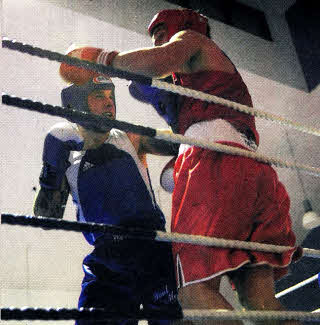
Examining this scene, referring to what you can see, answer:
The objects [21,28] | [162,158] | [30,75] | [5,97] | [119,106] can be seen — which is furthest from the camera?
[162,158]

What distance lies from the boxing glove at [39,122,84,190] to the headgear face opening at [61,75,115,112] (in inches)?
4.7

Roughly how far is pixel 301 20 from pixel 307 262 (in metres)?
2.06

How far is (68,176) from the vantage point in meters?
1.46

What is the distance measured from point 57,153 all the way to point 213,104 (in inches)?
21.4

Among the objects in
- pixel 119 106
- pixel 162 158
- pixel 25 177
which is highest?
pixel 119 106

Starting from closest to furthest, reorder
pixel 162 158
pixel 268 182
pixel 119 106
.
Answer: pixel 268 182 → pixel 119 106 → pixel 162 158

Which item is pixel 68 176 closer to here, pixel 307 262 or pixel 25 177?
pixel 25 177

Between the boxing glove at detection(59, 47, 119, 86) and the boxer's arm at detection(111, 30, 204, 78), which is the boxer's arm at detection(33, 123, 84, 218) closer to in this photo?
the boxing glove at detection(59, 47, 119, 86)

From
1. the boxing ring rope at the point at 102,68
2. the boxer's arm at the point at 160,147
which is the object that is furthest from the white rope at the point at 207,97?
the boxer's arm at the point at 160,147

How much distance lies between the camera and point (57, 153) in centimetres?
135

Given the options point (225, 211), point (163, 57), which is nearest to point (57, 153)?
point (163, 57)

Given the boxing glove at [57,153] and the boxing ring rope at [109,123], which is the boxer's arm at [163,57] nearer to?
the boxing ring rope at [109,123]

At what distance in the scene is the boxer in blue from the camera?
1312 mm

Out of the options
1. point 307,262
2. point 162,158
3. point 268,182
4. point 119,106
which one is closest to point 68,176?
point 268,182
